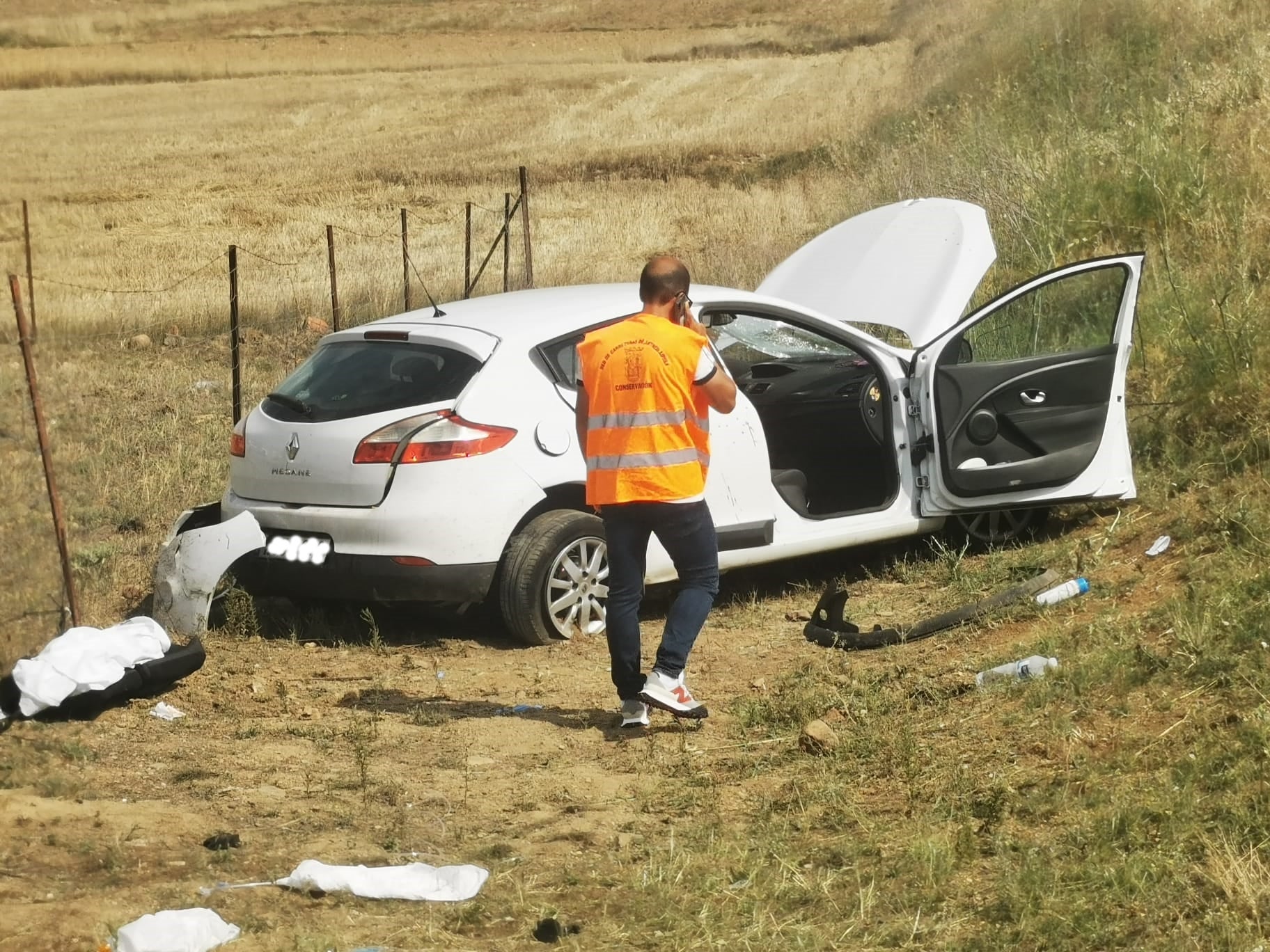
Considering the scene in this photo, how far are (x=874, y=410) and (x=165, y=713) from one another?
3660 mm

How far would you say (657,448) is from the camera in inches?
226

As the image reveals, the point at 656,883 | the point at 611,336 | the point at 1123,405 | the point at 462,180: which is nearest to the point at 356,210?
the point at 462,180

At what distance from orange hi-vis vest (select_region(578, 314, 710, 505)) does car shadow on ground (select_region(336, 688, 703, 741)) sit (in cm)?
91

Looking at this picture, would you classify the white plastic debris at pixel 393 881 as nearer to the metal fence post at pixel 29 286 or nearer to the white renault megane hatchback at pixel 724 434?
the white renault megane hatchback at pixel 724 434

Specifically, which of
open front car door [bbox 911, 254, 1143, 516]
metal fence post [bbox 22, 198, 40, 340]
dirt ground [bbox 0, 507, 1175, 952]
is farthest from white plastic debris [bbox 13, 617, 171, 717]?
open front car door [bbox 911, 254, 1143, 516]

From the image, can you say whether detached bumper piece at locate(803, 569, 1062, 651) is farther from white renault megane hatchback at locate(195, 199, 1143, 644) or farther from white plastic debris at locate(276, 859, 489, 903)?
white plastic debris at locate(276, 859, 489, 903)

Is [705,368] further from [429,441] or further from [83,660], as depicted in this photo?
[83,660]

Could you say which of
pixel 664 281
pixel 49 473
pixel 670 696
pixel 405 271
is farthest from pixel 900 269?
pixel 405 271

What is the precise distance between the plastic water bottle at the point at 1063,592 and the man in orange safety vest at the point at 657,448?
1.90 metres

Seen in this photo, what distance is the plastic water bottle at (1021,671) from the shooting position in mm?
6086

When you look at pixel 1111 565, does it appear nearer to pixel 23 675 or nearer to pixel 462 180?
pixel 23 675

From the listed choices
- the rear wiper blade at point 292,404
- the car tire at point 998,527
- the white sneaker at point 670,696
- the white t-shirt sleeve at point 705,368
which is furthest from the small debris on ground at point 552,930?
the car tire at point 998,527

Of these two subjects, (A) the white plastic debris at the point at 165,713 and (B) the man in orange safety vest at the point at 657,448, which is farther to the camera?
(A) the white plastic debris at the point at 165,713

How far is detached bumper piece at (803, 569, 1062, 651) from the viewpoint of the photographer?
7047 mm
